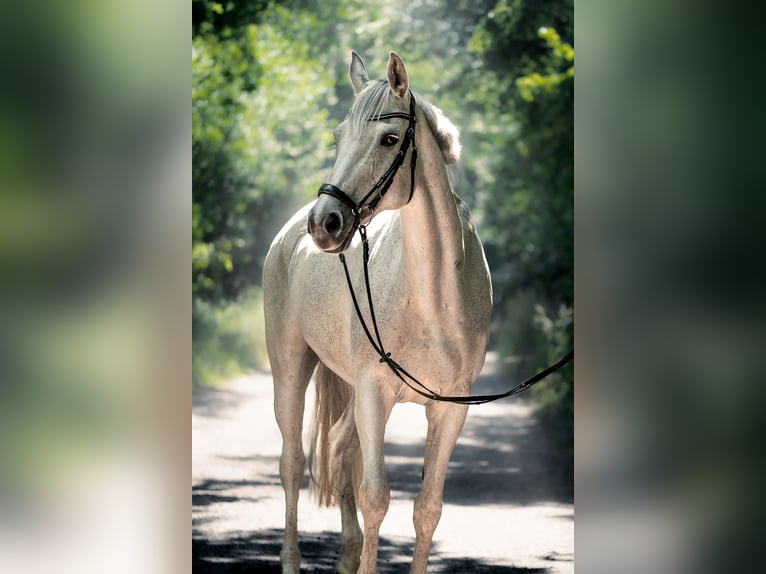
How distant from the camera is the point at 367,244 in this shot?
13.5ft

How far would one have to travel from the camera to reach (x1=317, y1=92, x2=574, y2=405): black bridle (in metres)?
3.78

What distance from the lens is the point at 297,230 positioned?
5.70 metres

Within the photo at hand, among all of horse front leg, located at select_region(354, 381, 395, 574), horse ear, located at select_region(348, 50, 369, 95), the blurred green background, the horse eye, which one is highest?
the blurred green background

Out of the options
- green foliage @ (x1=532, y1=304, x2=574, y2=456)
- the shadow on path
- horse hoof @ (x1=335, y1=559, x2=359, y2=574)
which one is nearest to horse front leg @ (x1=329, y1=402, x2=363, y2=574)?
horse hoof @ (x1=335, y1=559, x2=359, y2=574)

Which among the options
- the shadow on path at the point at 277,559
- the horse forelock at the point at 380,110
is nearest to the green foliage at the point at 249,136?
the shadow on path at the point at 277,559

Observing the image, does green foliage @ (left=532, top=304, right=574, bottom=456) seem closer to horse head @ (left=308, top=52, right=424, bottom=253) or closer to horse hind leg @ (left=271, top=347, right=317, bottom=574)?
horse hind leg @ (left=271, top=347, right=317, bottom=574)

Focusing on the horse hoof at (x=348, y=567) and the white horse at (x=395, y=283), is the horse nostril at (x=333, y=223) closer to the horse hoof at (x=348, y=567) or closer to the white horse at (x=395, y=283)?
the white horse at (x=395, y=283)

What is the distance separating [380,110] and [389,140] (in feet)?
0.38

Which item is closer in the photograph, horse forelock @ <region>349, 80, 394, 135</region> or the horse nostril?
the horse nostril

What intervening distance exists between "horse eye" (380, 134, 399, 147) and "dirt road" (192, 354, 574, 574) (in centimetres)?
247

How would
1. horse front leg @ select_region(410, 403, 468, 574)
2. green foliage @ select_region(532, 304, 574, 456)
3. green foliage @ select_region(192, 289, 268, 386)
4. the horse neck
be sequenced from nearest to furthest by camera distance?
the horse neck, horse front leg @ select_region(410, 403, 468, 574), green foliage @ select_region(532, 304, 574, 456), green foliage @ select_region(192, 289, 268, 386)
